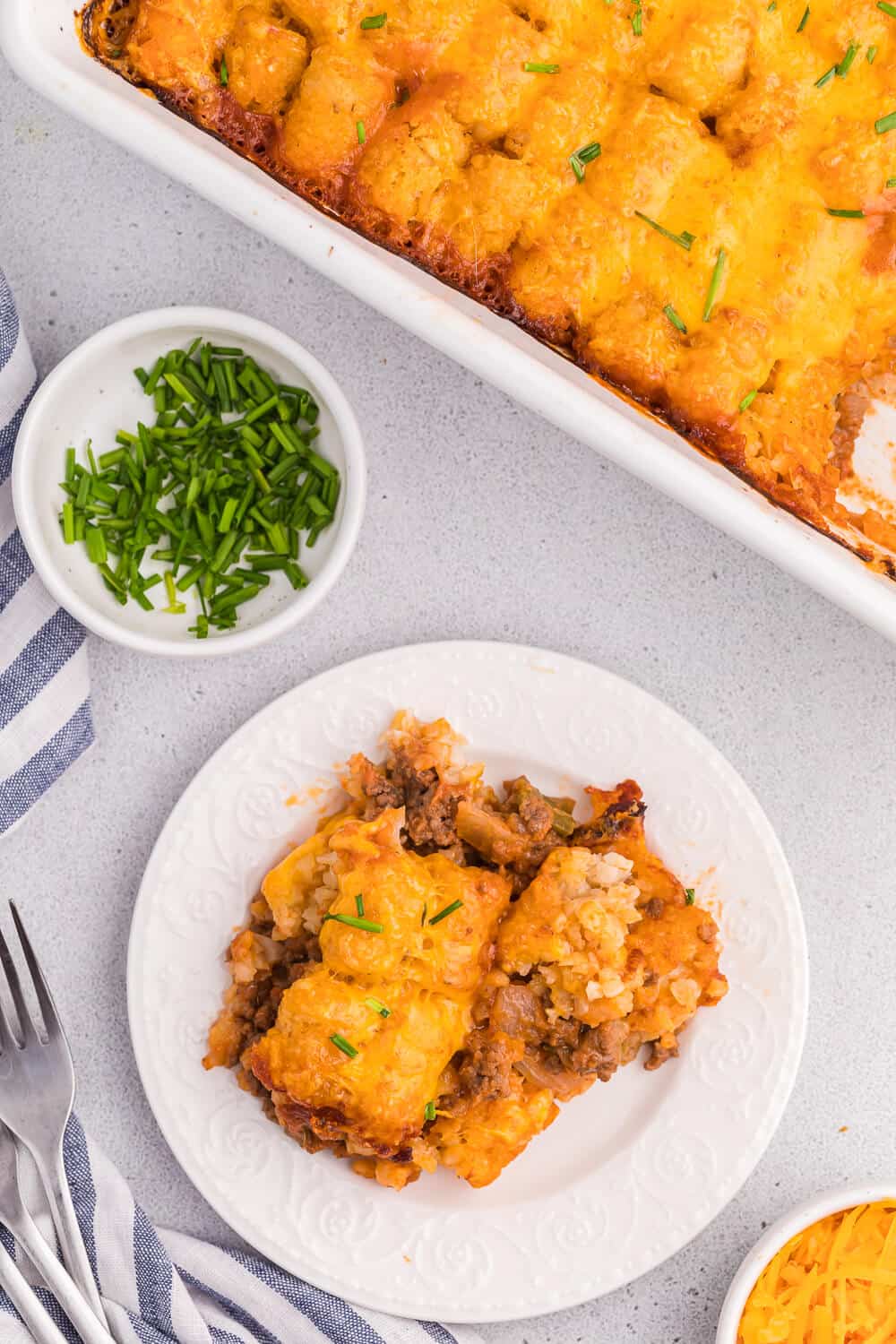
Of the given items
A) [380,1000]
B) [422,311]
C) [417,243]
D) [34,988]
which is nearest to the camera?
[422,311]

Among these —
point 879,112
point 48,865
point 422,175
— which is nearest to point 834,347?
point 879,112

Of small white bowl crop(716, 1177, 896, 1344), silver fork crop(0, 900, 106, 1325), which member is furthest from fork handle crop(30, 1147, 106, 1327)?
small white bowl crop(716, 1177, 896, 1344)

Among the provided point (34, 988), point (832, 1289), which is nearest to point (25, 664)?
point (34, 988)

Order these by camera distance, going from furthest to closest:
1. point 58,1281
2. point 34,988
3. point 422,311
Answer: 1. point 34,988
2. point 58,1281
3. point 422,311

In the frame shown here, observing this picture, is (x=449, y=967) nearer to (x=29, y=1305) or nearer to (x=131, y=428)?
(x=29, y=1305)

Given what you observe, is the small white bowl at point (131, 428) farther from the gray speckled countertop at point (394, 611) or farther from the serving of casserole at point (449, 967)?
the serving of casserole at point (449, 967)

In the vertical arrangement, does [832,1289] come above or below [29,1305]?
above

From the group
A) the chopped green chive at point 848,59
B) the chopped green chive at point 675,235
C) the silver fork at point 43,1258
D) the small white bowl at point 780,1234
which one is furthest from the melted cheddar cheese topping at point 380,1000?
the chopped green chive at point 848,59
